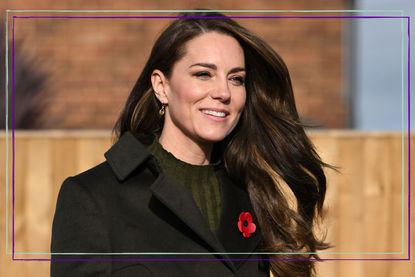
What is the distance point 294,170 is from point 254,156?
0.98ft

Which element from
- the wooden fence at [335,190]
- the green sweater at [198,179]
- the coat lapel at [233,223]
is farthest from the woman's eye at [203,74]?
the wooden fence at [335,190]

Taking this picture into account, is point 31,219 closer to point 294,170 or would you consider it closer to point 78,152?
point 78,152

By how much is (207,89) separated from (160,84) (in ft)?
1.17

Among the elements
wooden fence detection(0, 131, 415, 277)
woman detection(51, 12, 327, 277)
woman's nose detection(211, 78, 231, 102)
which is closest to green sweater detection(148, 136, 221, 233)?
woman detection(51, 12, 327, 277)

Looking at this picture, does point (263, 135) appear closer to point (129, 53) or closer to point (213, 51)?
point (213, 51)

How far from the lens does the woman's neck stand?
401 cm

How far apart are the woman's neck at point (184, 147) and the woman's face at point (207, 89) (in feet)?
0.06

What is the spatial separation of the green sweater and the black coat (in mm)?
43

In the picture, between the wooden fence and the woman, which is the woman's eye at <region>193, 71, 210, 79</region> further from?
the wooden fence

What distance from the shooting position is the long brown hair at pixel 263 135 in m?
4.08

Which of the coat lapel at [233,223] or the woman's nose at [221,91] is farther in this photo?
the coat lapel at [233,223]

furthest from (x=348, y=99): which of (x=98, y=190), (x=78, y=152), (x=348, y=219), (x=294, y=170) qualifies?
(x=98, y=190)

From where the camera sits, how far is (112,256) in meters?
3.77

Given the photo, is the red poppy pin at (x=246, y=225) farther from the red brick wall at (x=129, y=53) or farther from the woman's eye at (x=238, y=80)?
the red brick wall at (x=129, y=53)
